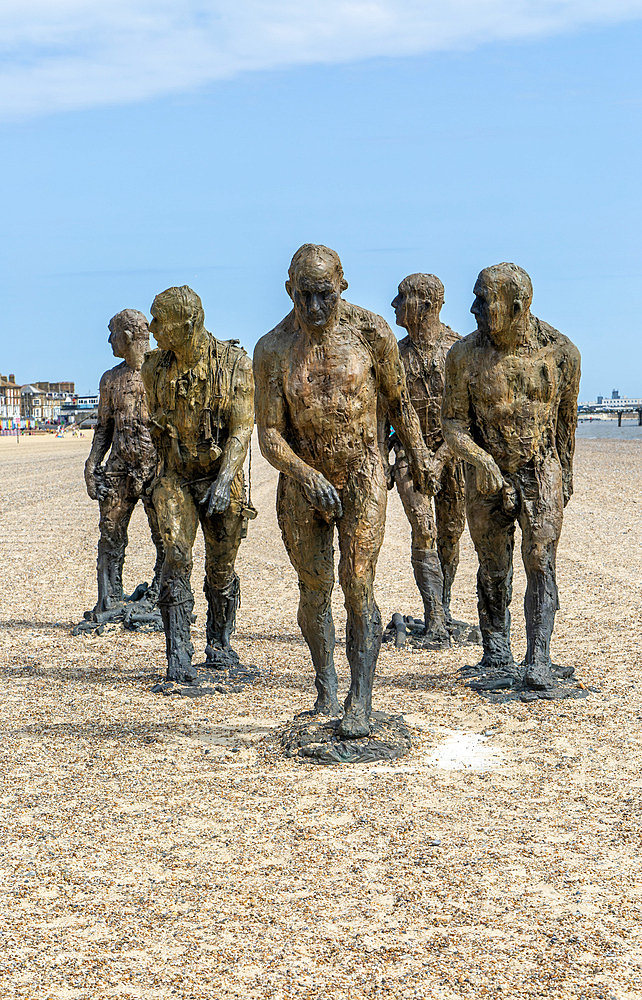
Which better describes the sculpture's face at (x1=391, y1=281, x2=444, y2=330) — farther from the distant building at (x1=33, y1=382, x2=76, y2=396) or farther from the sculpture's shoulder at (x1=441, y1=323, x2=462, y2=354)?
the distant building at (x1=33, y1=382, x2=76, y2=396)

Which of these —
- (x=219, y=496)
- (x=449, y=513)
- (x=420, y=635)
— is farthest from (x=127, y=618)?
(x=219, y=496)

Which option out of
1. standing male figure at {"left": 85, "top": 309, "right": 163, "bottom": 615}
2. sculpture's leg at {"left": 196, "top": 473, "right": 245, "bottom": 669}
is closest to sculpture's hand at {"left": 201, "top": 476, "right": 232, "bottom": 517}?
sculpture's leg at {"left": 196, "top": 473, "right": 245, "bottom": 669}

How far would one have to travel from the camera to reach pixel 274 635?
10023mm

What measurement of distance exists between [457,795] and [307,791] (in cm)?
72

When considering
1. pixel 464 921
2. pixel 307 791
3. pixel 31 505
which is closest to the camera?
pixel 464 921

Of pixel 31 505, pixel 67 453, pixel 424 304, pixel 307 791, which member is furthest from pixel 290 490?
pixel 67 453

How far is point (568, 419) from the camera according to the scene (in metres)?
7.75

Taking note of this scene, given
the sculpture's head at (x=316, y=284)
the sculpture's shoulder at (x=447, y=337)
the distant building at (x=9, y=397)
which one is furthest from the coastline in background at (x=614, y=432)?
the distant building at (x=9, y=397)

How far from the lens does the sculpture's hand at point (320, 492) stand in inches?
238

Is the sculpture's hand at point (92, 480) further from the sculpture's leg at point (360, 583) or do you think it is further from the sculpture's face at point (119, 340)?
the sculpture's leg at point (360, 583)

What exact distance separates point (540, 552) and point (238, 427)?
2.12m

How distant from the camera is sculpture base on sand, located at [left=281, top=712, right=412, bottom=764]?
20.4ft

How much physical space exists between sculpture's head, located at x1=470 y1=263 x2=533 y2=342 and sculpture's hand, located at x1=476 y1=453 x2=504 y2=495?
0.78 metres

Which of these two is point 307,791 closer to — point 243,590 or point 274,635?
point 274,635
